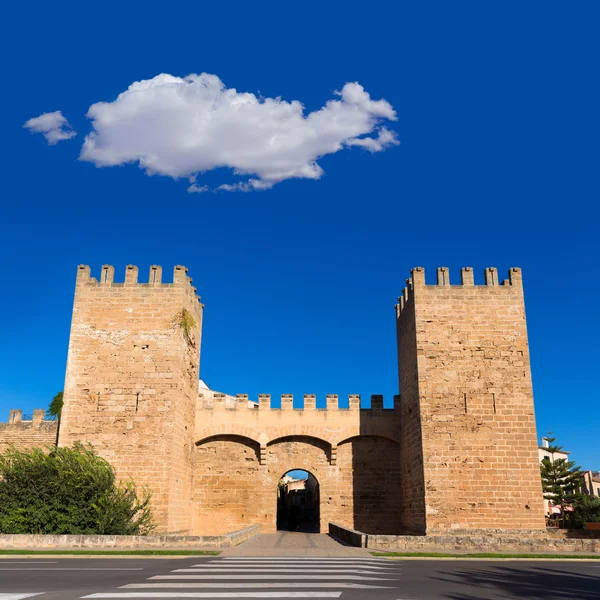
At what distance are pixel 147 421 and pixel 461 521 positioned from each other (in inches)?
362

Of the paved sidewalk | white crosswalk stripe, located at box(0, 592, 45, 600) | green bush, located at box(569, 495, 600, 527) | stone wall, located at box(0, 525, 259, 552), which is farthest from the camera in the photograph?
green bush, located at box(569, 495, 600, 527)

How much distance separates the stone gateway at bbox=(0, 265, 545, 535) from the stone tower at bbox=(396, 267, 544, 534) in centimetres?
3

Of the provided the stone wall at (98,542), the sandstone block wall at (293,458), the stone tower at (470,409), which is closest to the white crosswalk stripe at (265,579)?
the stone wall at (98,542)

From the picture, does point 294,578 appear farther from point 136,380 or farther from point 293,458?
Result: point 293,458

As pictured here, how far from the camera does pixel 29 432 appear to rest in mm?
22391

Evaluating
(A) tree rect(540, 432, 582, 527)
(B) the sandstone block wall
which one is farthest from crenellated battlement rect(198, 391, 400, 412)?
(A) tree rect(540, 432, 582, 527)

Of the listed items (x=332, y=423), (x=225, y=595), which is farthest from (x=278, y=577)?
(x=332, y=423)

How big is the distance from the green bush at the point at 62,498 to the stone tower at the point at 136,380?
1.50m

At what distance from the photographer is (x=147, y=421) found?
17.6 m

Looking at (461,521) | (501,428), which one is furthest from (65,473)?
(501,428)

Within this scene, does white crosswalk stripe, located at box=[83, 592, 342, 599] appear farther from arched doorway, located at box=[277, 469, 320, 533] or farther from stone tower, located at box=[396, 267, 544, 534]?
arched doorway, located at box=[277, 469, 320, 533]

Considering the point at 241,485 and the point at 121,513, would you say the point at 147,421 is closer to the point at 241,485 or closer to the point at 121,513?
the point at 121,513

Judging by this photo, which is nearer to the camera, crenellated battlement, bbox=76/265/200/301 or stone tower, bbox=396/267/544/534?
stone tower, bbox=396/267/544/534

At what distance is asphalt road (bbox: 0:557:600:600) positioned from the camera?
6.88m
